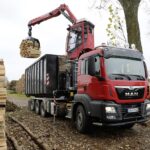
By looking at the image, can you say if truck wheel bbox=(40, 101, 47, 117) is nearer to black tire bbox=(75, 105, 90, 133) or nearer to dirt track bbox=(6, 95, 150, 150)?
dirt track bbox=(6, 95, 150, 150)

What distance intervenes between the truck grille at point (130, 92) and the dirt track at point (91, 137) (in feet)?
4.37

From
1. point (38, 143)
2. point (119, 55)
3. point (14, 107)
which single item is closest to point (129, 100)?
point (119, 55)

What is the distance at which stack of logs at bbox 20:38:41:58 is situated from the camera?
1516 centimetres

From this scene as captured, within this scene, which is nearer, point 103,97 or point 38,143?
point 38,143

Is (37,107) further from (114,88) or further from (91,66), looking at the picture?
(114,88)

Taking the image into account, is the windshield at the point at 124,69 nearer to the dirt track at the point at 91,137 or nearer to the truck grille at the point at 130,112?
the truck grille at the point at 130,112

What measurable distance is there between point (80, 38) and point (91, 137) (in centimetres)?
521

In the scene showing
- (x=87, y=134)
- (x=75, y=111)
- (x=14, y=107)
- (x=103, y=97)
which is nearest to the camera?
(x=103, y=97)

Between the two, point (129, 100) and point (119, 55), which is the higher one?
point (119, 55)

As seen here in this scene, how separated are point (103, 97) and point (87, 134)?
5.41 ft

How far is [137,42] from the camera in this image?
14.9 metres

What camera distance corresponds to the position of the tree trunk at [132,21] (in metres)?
15.0

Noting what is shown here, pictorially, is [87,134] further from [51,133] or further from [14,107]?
[14,107]

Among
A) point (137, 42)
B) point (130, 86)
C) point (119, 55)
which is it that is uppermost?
point (137, 42)
